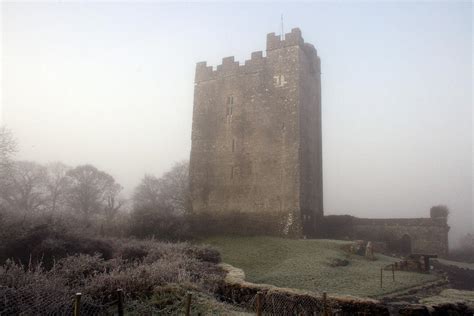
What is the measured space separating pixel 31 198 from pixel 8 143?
1597 centimetres

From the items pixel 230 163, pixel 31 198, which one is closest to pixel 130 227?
pixel 230 163

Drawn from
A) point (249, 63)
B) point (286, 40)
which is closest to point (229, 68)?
point (249, 63)

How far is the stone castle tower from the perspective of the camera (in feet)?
78.9

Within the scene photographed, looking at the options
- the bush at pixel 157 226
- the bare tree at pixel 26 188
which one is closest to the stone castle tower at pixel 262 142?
the bush at pixel 157 226

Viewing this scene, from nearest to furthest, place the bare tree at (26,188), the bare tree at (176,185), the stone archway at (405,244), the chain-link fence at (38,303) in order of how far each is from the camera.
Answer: the chain-link fence at (38,303)
the stone archway at (405,244)
the bare tree at (26,188)
the bare tree at (176,185)

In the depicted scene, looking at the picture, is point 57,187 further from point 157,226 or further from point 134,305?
point 134,305

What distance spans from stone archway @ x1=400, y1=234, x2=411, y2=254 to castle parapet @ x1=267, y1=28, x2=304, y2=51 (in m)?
18.6

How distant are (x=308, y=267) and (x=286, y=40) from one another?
53.0ft

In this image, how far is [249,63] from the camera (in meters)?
26.8

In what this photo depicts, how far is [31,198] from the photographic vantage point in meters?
42.4

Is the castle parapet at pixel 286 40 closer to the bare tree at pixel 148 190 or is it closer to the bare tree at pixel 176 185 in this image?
the bare tree at pixel 176 185

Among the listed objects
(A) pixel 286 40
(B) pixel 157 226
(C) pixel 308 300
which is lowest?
(C) pixel 308 300

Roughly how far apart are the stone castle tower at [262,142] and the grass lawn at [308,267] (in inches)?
96.9

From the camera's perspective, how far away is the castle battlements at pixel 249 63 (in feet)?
83.4
